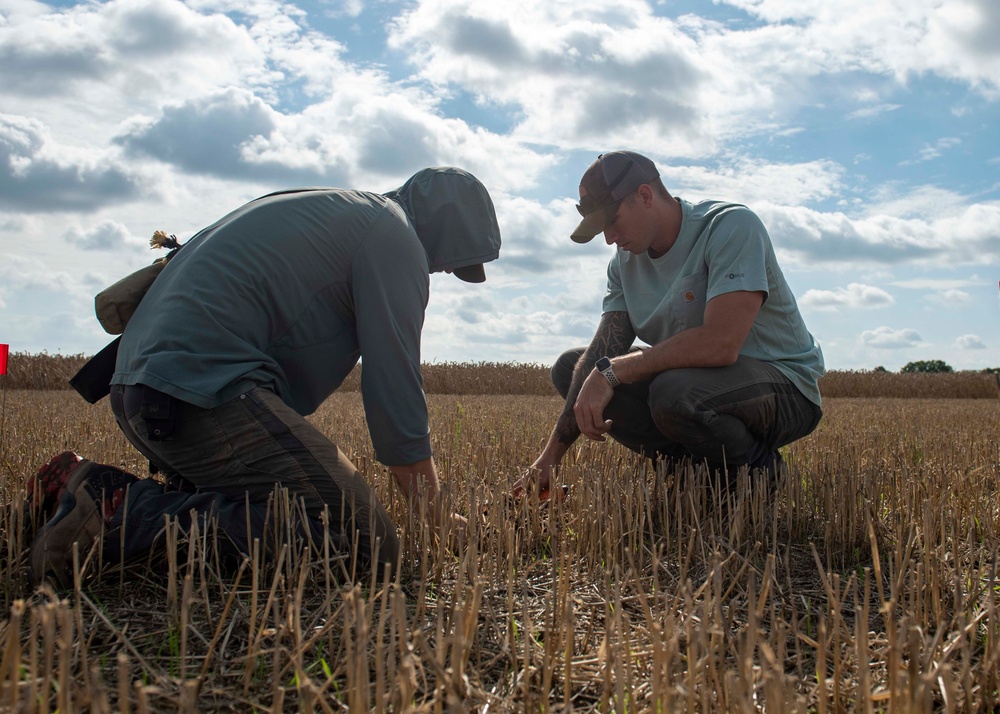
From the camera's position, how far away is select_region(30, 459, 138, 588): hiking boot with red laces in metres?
2.37

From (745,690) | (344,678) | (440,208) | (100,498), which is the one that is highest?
(440,208)

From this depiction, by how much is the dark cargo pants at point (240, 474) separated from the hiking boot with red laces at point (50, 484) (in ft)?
0.79

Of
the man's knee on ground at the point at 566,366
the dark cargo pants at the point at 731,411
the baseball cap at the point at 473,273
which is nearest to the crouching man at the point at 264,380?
the baseball cap at the point at 473,273

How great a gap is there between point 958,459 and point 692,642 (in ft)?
13.0

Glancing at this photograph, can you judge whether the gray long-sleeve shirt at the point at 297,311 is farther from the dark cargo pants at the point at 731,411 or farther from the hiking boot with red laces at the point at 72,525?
the dark cargo pants at the point at 731,411

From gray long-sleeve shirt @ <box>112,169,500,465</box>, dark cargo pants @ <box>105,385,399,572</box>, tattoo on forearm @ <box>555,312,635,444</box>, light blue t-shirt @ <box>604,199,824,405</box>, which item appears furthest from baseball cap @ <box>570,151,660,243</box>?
dark cargo pants @ <box>105,385,399,572</box>

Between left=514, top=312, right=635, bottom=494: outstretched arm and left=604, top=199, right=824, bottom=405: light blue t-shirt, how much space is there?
190mm

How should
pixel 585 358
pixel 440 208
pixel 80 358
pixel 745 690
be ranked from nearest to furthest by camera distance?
1. pixel 745 690
2. pixel 440 208
3. pixel 585 358
4. pixel 80 358

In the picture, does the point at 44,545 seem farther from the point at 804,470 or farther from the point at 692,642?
the point at 804,470

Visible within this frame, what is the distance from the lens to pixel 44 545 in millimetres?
2365

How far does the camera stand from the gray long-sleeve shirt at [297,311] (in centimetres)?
255

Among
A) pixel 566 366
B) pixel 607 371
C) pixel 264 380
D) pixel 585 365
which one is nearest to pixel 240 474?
pixel 264 380

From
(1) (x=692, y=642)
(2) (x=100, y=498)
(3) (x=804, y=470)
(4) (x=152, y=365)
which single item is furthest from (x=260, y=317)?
(3) (x=804, y=470)

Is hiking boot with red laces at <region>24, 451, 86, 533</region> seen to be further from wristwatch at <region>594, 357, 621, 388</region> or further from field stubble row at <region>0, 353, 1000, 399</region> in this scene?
field stubble row at <region>0, 353, 1000, 399</region>
